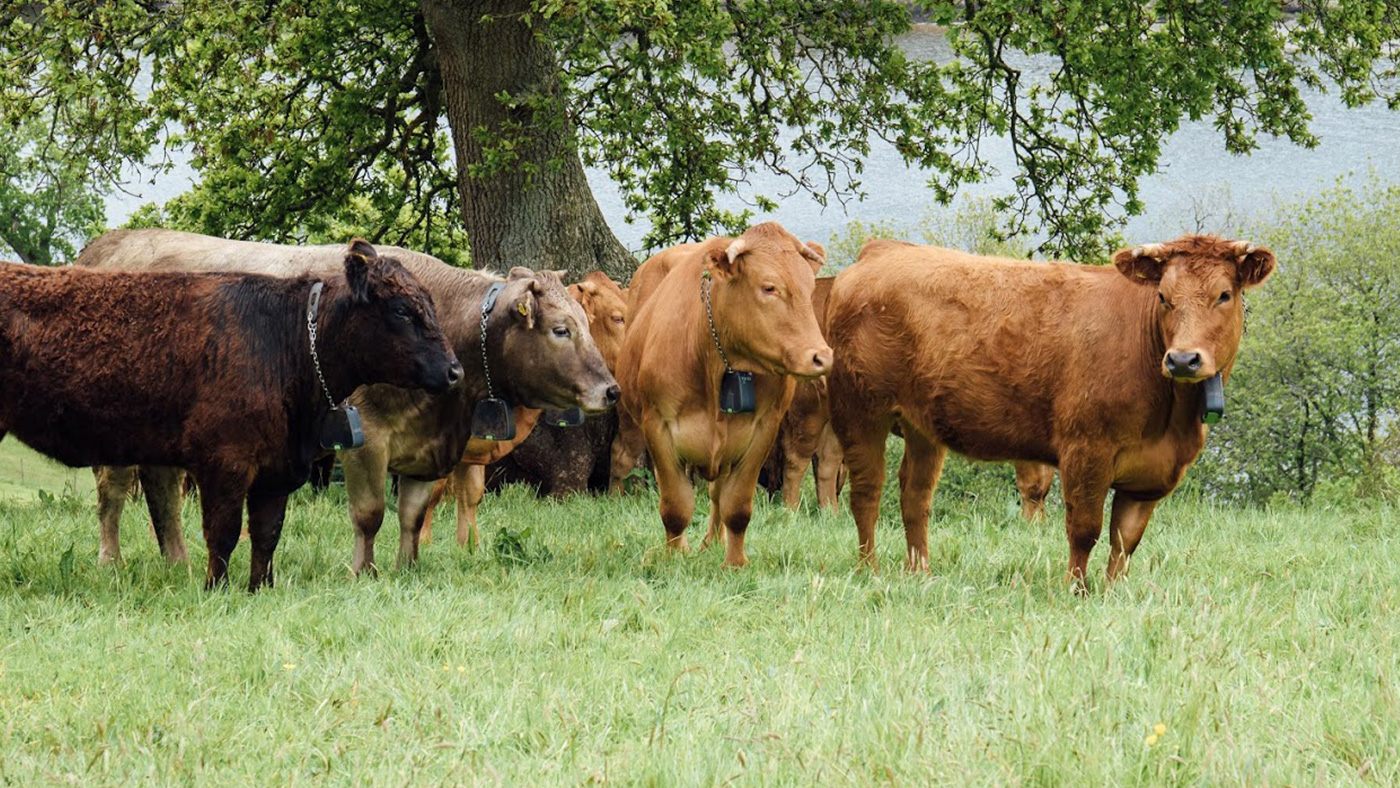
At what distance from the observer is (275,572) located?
8312 millimetres

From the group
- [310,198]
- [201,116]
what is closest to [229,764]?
[201,116]

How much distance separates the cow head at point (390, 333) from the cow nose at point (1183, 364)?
3.61 meters

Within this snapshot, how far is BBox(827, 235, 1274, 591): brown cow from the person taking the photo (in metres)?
7.33

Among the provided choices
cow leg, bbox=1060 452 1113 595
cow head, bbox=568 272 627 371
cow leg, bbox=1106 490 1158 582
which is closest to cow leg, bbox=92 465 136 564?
cow head, bbox=568 272 627 371

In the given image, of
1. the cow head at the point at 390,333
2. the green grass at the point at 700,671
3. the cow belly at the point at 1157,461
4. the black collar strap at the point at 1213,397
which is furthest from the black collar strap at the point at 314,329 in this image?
the black collar strap at the point at 1213,397

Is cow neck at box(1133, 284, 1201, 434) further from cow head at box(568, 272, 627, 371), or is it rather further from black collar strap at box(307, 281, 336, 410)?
cow head at box(568, 272, 627, 371)

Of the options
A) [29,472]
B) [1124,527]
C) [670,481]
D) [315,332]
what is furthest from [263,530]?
[29,472]

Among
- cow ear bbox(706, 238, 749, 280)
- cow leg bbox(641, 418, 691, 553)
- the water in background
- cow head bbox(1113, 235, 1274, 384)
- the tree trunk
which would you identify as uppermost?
the water in background

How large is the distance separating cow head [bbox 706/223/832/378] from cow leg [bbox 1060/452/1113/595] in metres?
1.37

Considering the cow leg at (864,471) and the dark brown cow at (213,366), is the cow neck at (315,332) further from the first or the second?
the cow leg at (864,471)

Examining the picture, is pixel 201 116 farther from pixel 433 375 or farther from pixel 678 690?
pixel 678 690

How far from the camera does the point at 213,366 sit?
779 centimetres

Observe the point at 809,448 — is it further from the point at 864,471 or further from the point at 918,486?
the point at 918,486

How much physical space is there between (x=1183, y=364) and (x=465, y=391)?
4.08 metres
